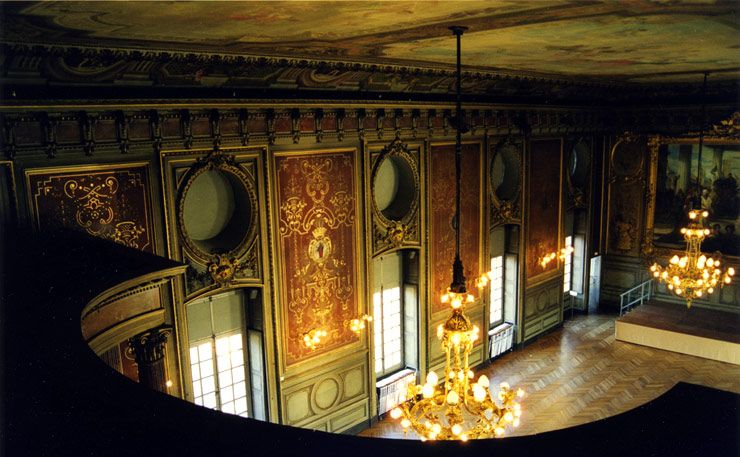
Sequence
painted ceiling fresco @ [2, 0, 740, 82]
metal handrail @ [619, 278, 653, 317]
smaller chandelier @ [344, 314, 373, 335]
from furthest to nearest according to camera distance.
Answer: metal handrail @ [619, 278, 653, 317], smaller chandelier @ [344, 314, 373, 335], painted ceiling fresco @ [2, 0, 740, 82]

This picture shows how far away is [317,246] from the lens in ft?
29.8

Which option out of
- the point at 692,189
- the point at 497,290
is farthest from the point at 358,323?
the point at 692,189

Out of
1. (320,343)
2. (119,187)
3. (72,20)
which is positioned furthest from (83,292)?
(320,343)

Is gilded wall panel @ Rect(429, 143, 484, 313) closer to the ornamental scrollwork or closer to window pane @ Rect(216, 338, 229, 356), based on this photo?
the ornamental scrollwork

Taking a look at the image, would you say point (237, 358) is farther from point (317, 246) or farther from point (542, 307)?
point (542, 307)

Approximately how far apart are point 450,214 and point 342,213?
3.01 m

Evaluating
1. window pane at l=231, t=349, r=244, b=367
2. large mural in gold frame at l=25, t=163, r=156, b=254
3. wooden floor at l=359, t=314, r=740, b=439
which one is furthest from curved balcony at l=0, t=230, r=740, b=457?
wooden floor at l=359, t=314, r=740, b=439

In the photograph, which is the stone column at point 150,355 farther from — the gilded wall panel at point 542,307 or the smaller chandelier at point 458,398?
the gilded wall panel at point 542,307

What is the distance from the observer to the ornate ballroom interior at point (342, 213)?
2432mm

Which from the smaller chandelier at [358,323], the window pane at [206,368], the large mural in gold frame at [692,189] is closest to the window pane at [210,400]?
the window pane at [206,368]

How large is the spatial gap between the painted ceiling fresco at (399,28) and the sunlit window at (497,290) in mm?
6359

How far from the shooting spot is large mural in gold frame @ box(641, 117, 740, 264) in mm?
14484

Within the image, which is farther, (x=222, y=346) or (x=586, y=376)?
(x=586, y=376)

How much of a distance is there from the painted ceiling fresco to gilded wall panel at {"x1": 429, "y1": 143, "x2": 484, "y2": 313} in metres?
3.52
